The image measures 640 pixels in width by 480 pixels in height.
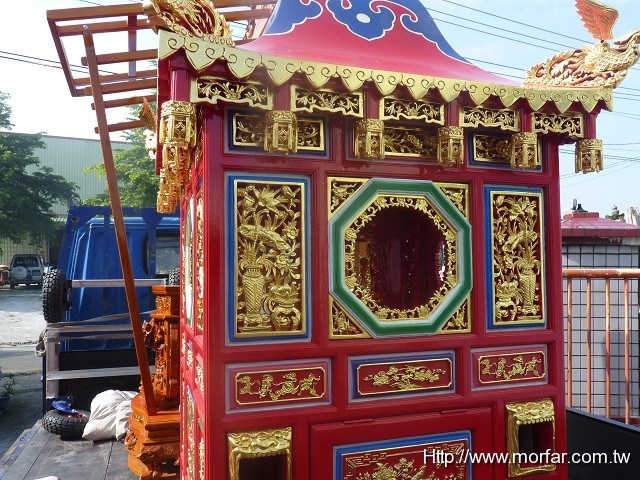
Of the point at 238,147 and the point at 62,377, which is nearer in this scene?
the point at 238,147

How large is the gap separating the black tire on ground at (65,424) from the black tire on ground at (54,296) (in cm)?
144

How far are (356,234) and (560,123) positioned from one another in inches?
53.7

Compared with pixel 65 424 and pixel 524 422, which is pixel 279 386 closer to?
pixel 524 422

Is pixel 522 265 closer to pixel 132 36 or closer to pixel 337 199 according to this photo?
pixel 337 199

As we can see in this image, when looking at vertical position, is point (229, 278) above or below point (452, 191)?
below

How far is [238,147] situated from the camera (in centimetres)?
246

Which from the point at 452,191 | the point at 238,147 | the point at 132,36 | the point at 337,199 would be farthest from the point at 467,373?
the point at 132,36

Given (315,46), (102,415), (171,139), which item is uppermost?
(315,46)

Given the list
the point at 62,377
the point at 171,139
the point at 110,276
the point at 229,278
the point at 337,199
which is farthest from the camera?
the point at 110,276

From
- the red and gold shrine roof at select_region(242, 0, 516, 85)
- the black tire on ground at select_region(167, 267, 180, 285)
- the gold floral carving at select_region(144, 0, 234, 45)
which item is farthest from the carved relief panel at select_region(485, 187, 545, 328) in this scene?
the black tire on ground at select_region(167, 267, 180, 285)

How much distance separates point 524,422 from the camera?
291 centimetres

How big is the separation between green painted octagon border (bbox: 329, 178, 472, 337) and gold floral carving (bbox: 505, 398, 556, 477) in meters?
0.70

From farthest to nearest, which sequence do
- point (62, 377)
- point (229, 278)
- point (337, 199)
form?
point (62, 377)
point (337, 199)
point (229, 278)

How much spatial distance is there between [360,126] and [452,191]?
693 millimetres
